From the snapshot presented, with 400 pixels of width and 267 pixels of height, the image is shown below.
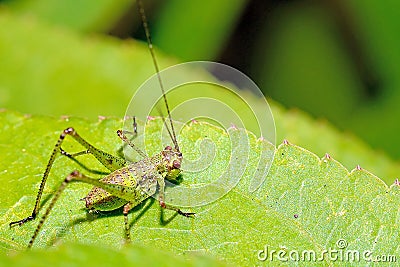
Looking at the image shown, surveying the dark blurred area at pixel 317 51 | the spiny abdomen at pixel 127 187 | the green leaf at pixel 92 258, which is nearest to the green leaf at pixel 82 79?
the dark blurred area at pixel 317 51

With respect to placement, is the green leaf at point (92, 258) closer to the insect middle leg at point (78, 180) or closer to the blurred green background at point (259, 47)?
the insect middle leg at point (78, 180)

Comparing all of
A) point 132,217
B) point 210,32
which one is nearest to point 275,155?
point 132,217

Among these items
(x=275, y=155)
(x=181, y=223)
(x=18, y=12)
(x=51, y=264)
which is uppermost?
(x=18, y=12)

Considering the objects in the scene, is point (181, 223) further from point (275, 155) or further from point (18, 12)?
point (18, 12)

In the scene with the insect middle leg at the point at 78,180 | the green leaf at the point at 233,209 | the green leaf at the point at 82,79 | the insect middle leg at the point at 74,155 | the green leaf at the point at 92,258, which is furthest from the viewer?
the green leaf at the point at 82,79

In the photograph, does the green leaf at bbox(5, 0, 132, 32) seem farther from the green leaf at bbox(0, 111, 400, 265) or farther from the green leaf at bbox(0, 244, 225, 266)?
the green leaf at bbox(0, 244, 225, 266)

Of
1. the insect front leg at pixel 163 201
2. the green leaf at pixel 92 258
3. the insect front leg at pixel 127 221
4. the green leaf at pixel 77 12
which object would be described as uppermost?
the green leaf at pixel 77 12
